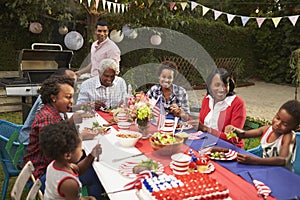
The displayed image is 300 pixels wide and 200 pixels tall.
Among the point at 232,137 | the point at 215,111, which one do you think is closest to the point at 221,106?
the point at 215,111

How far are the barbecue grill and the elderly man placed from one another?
1.48 metres

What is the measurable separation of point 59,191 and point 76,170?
259 millimetres

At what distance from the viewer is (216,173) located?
166cm

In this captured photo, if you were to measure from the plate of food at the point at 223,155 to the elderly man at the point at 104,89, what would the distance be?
157 cm

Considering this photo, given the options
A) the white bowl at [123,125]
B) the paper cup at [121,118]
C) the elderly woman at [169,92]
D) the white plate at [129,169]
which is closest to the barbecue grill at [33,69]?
the elderly woman at [169,92]

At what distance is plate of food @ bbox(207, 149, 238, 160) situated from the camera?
184cm

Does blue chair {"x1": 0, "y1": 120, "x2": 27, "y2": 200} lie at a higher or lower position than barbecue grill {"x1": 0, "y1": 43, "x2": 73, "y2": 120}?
lower

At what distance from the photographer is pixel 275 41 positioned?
10977mm

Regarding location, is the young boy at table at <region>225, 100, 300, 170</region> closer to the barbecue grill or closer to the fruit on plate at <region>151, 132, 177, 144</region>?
the fruit on plate at <region>151, 132, 177, 144</region>

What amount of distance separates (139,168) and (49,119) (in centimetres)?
76

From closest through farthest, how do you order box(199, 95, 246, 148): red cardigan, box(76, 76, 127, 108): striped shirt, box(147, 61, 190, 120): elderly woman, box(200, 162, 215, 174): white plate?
1. box(200, 162, 215, 174): white plate
2. box(199, 95, 246, 148): red cardigan
3. box(147, 61, 190, 120): elderly woman
4. box(76, 76, 127, 108): striped shirt

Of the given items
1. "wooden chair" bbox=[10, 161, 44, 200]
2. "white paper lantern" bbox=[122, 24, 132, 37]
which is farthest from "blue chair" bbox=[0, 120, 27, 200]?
"white paper lantern" bbox=[122, 24, 132, 37]

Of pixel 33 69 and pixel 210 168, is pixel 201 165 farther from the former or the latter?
pixel 33 69

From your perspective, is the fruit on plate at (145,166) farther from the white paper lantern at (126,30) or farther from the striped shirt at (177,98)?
the white paper lantern at (126,30)
